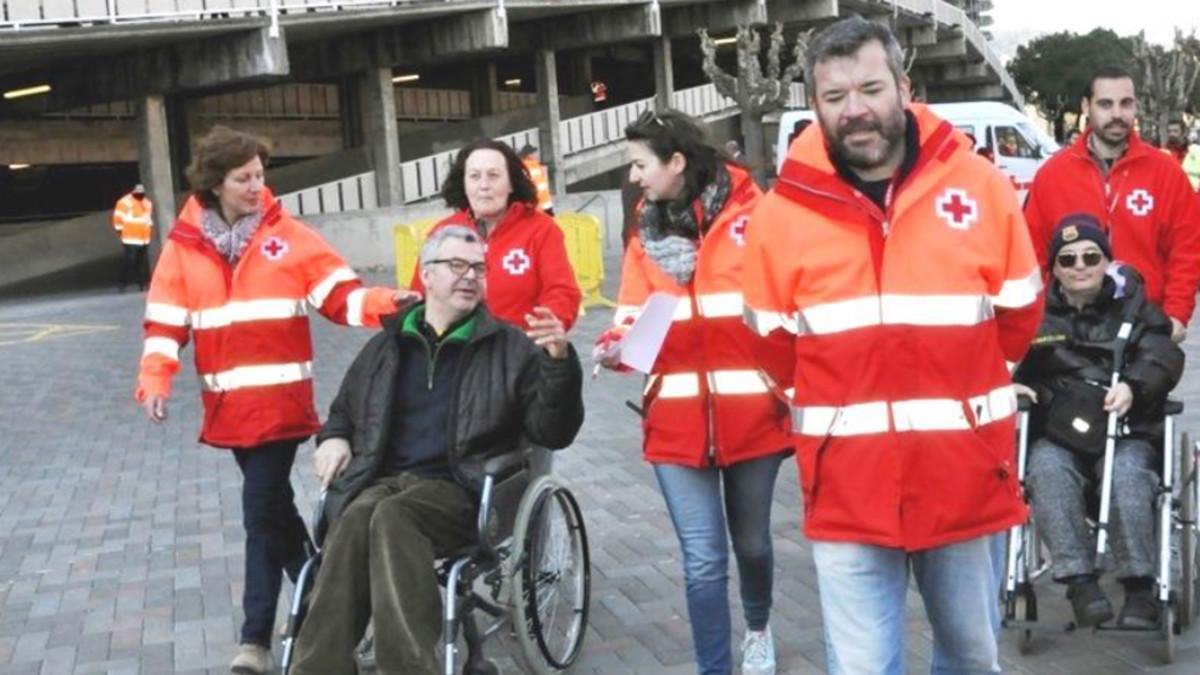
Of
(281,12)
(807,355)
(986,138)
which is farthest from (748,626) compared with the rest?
(986,138)

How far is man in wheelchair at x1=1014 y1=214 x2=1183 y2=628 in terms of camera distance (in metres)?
4.94

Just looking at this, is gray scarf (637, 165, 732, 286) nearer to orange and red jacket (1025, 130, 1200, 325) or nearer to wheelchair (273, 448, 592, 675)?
wheelchair (273, 448, 592, 675)

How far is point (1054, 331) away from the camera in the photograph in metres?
5.15

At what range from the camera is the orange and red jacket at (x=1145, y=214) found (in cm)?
571

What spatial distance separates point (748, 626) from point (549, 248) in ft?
5.08

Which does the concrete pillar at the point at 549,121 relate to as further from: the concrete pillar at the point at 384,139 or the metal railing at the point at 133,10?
the metal railing at the point at 133,10

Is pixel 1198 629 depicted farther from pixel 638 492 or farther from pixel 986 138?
pixel 986 138

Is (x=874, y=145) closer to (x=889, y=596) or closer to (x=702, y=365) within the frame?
(x=889, y=596)

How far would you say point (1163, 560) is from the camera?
475 cm

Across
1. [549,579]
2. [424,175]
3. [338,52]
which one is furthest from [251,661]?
[338,52]

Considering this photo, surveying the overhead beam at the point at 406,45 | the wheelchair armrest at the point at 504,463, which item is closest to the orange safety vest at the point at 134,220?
the overhead beam at the point at 406,45

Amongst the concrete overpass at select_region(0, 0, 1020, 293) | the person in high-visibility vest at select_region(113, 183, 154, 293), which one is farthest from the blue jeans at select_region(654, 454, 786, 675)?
the person in high-visibility vest at select_region(113, 183, 154, 293)

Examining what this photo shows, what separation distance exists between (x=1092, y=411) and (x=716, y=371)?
1364mm

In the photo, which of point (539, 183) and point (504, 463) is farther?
point (539, 183)
